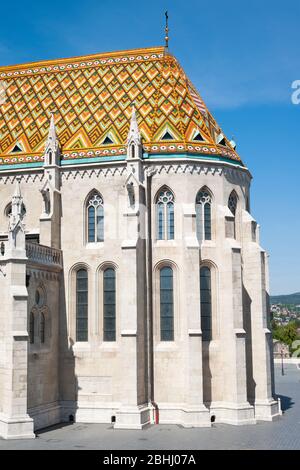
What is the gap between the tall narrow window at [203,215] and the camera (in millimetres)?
33656

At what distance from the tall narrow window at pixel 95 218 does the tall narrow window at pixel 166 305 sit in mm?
4277

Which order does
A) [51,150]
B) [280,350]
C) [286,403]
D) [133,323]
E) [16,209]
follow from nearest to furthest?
[16,209]
[133,323]
[51,150]
[286,403]
[280,350]

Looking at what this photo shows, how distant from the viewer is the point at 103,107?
3784cm

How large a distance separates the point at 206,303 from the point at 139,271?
4.31 meters

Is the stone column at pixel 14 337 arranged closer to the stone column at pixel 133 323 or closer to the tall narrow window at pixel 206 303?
the stone column at pixel 133 323

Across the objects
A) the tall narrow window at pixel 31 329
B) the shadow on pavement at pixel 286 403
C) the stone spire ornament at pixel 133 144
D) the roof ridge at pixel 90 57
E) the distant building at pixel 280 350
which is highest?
the roof ridge at pixel 90 57

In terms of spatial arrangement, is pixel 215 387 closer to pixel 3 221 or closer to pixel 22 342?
pixel 22 342

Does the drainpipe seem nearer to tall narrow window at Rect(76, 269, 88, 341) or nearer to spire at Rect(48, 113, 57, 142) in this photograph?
tall narrow window at Rect(76, 269, 88, 341)

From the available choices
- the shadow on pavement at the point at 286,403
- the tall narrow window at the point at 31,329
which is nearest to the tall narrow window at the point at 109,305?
the tall narrow window at the point at 31,329

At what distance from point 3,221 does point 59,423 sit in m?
12.4

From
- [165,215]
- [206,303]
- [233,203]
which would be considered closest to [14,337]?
[206,303]

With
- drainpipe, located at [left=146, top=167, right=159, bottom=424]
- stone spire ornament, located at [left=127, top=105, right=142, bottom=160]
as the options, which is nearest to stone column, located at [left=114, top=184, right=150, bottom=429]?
drainpipe, located at [left=146, top=167, right=159, bottom=424]

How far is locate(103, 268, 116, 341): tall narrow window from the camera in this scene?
3297 centimetres

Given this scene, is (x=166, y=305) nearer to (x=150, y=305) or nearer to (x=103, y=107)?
(x=150, y=305)
